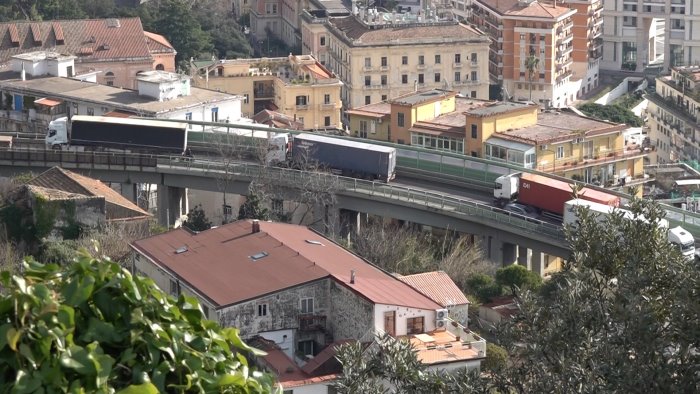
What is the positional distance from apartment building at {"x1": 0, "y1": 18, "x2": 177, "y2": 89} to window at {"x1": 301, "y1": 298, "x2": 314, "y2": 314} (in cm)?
3688

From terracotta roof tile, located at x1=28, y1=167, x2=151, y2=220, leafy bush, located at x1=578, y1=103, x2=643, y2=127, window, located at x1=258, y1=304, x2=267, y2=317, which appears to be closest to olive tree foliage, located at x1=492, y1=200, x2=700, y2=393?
window, located at x1=258, y1=304, x2=267, y2=317

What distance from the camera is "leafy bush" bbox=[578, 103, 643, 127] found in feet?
260

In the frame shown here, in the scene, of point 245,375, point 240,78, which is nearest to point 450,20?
point 240,78

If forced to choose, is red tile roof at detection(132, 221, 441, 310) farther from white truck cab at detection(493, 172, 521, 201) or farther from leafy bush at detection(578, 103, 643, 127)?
leafy bush at detection(578, 103, 643, 127)

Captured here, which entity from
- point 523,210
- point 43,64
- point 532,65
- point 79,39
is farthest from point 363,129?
point 532,65

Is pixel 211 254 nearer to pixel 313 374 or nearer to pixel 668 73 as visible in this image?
pixel 313 374

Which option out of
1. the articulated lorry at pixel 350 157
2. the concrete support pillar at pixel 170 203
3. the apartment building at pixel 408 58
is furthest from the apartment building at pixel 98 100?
the apartment building at pixel 408 58

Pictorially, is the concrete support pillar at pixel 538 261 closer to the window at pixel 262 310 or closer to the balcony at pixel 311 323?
the balcony at pixel 311 323

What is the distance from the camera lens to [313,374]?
33.0 m

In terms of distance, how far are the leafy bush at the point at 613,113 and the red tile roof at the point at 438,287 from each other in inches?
1551

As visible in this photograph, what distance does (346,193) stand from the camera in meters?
53.5

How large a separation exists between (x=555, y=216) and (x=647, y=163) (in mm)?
23198

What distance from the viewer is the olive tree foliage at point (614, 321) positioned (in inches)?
613

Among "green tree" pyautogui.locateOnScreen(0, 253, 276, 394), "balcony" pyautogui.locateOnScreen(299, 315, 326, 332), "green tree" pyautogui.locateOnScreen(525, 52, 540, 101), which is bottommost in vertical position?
"green tree" pyautogui.locateOnScreen(525, 52, 540, 101)
